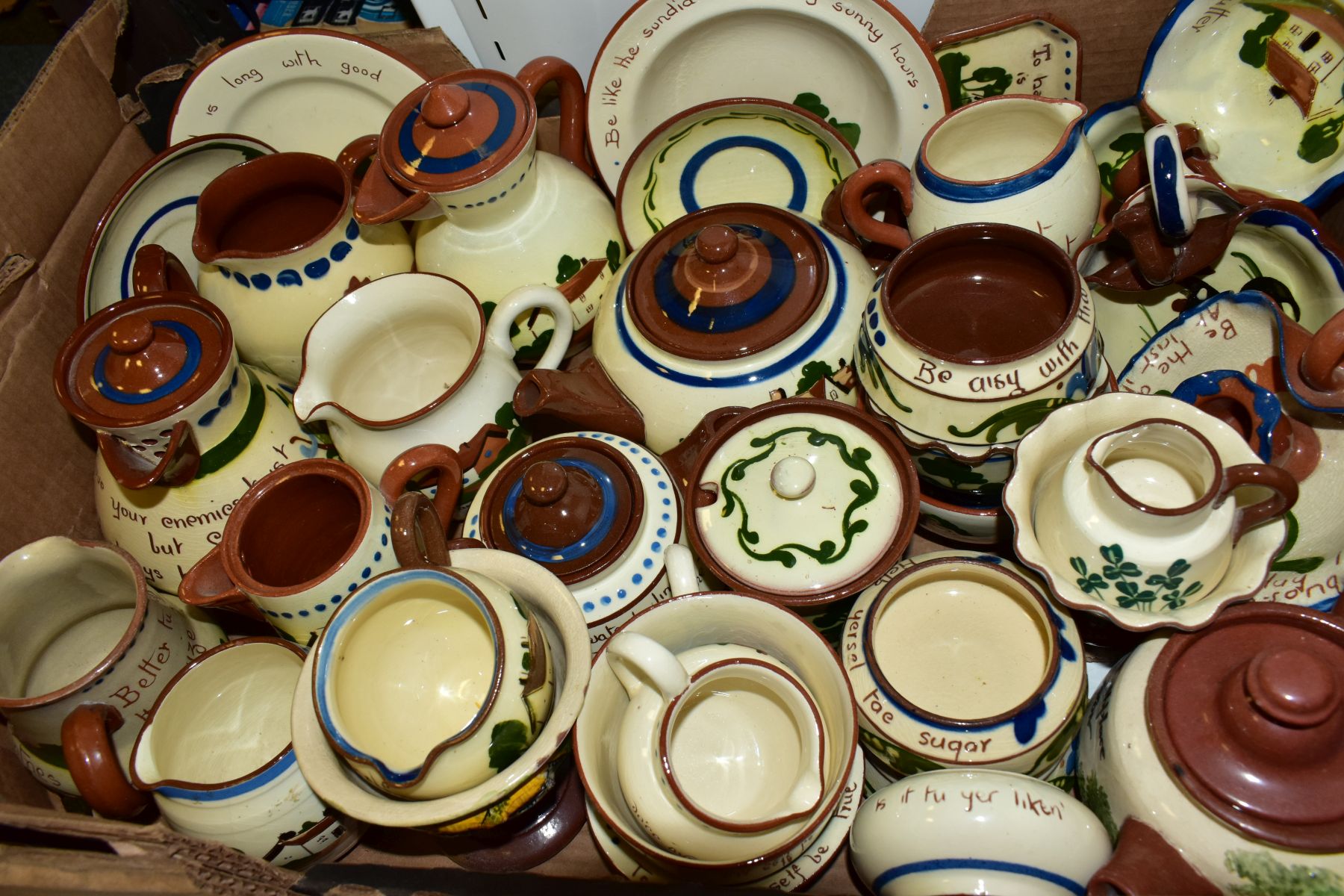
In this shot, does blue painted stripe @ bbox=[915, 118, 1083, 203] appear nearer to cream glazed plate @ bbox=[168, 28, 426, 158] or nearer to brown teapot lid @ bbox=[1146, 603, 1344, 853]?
brown teapot lid @ bbox=[1146, 603, 1344, 853]

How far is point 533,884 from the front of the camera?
808 millimetres

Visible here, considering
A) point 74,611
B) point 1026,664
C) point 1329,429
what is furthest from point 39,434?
point 1329,429

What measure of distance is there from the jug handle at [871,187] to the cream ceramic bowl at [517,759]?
23.5 inches

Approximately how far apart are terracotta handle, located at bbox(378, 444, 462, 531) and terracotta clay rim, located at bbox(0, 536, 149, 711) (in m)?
0.31

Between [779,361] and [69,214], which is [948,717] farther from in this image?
[69,214]

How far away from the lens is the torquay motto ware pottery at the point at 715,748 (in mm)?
906

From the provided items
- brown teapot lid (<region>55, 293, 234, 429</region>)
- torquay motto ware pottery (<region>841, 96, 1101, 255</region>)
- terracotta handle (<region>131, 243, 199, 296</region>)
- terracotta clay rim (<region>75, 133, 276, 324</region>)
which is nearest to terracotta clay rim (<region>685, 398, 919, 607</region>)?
torquay motto ware pottery (<region>841, 96, 1101, 255</region>)

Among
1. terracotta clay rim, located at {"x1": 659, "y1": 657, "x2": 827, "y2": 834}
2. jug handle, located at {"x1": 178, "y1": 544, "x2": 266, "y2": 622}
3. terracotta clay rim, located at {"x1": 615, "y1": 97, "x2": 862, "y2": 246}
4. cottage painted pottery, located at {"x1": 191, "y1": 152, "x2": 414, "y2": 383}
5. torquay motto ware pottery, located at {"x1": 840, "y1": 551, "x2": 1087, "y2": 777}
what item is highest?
cottage painted pottery, located at {"x1": 191, "y1": 152, "x2": 414, "y2": 383}

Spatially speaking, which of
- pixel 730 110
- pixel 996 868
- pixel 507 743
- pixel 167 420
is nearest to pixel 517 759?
pixel 507 743

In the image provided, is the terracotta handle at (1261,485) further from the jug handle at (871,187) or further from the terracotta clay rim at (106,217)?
the terracotta clay rim at (106,217)

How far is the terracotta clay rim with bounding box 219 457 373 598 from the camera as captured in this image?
1.04 metres

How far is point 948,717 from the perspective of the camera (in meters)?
1.01

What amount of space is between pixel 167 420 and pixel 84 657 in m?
0.39

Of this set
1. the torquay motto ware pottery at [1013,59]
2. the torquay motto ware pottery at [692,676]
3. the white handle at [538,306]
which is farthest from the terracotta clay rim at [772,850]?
the torquay motto ware pottery at [1013,59]
